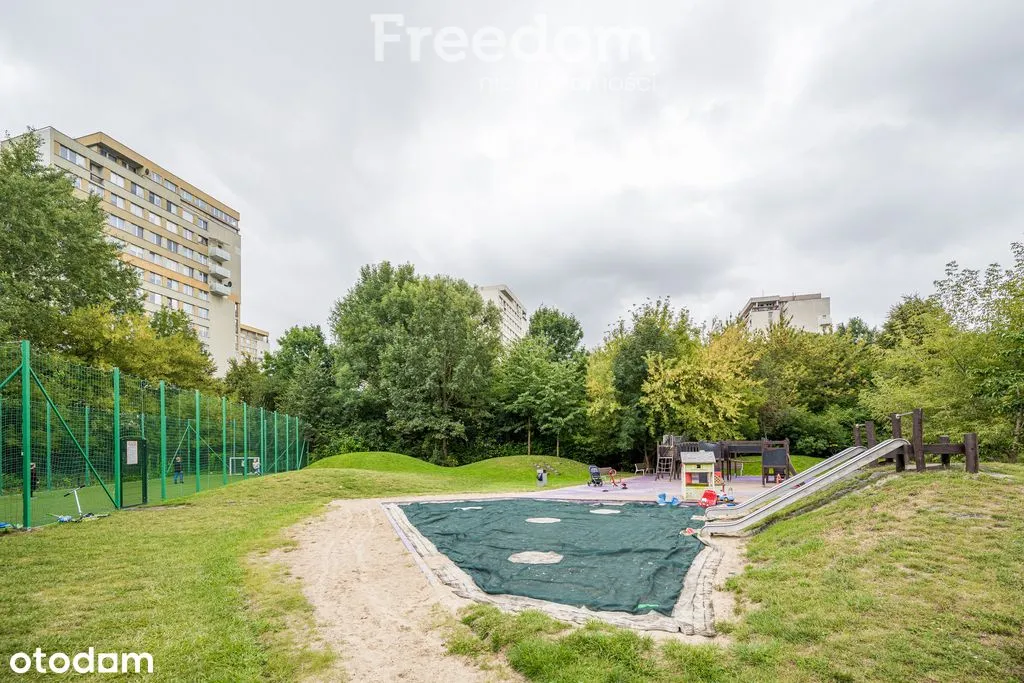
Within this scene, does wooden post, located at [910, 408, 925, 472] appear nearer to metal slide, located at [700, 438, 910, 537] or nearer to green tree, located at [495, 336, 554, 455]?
metal slide, located at [700, 438, 910, 537]

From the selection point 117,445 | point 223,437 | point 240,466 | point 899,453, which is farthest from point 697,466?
point 240,466

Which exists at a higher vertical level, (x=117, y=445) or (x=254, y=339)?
(x=254, y=339)

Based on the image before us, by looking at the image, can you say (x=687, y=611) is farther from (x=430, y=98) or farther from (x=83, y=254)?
(x=83, y=254)

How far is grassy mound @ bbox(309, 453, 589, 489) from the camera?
68.0 ft

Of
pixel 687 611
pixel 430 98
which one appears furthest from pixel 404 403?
pixel 687 611

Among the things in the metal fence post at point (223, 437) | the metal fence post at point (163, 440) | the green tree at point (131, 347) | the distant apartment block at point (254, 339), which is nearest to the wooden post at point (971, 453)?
the metal fence post at point (163, 440)

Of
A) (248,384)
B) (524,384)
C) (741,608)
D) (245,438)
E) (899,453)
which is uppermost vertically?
(248,384)

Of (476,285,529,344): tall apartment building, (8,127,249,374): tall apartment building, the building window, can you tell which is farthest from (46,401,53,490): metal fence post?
(476,285,529,344): tall apartment building

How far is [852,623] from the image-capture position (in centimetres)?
353

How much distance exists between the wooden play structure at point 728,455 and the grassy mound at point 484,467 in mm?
Result: 3499

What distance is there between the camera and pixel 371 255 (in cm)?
3891

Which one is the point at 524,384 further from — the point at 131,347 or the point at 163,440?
the point at 131,347

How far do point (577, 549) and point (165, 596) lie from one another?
4.38 meters

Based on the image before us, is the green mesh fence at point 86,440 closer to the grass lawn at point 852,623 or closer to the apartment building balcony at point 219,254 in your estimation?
the grass lawn at point 852,623
